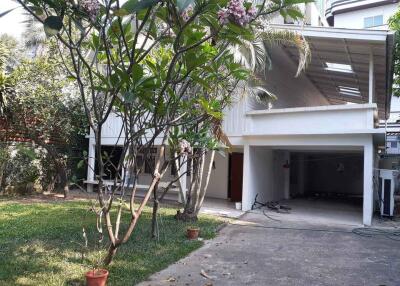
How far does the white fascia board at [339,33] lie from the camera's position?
9.66 m

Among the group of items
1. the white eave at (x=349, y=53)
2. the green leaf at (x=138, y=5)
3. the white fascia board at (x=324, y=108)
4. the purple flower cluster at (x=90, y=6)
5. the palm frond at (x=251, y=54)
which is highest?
the white eave at (x=349, y=53)

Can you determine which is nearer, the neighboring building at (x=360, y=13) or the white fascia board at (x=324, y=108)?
the white fascia board at (x=324, y=108)

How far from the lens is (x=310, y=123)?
10906 mm

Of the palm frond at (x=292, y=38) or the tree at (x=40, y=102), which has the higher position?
the palm frond at (x=292, y=38)

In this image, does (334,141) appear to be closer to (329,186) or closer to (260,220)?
(260,220)

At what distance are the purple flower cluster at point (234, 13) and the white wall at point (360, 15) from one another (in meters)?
29.6

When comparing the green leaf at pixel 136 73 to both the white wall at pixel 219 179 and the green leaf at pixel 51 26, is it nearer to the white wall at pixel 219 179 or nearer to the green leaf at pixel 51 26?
the green leaf at pixel 51 26

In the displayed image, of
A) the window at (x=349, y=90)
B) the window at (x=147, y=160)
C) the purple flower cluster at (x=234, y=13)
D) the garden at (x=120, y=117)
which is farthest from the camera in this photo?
the window at (x=349, y=90)

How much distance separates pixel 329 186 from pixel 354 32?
12738mm

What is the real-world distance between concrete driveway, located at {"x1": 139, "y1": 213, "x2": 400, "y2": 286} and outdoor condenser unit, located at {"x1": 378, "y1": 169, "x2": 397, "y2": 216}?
255 cm

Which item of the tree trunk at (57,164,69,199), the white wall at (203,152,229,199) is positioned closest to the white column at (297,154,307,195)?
the white wall at (203,152,229,199)

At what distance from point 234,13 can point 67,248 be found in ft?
17.1

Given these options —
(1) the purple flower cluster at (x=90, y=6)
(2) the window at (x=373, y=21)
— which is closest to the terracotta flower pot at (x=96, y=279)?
(1) the purple flower cluster at (x=90, y=6)

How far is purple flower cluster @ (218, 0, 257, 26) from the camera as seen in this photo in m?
3.04
